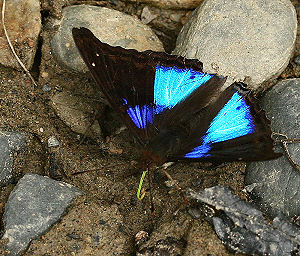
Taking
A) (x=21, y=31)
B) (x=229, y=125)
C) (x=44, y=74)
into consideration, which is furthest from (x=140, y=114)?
(x=21, y=31)

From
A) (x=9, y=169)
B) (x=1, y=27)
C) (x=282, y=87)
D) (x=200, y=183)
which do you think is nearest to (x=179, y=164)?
(x=200, y=183)

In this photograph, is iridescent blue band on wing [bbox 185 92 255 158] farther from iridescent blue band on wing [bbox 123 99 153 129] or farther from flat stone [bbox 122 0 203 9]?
flat stone [bbox 122 0 203 9]

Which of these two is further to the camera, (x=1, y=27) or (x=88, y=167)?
(x=1, y=27)

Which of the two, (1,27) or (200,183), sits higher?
(1,27)

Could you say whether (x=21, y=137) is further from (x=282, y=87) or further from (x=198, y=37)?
(x=282, y=87)

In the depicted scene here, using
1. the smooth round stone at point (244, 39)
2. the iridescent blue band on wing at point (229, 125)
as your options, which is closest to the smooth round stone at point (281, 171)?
the smooth round stone at point (244, 39)

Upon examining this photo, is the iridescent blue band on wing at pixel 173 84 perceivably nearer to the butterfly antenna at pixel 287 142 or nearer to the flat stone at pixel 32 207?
the butterfly antenna at pixel 287 142

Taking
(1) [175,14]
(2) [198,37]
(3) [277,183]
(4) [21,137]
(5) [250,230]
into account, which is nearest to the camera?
(5) [250,230]
